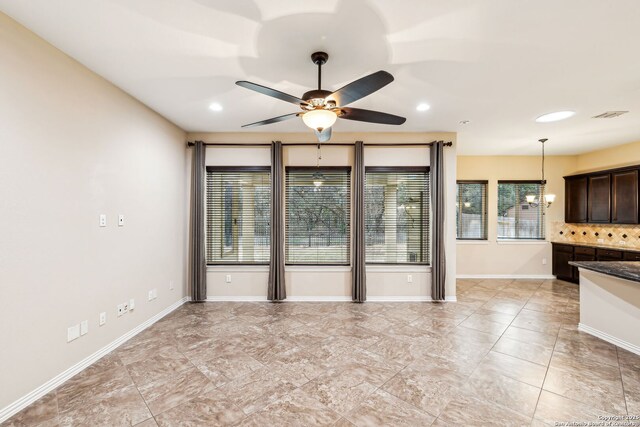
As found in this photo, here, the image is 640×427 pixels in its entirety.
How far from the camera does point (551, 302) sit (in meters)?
4.41

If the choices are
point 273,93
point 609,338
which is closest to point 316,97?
point 273,93

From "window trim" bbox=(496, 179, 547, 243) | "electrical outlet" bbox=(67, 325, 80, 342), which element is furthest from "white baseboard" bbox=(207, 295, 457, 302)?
"window trim" bbox=(496, 179, 547, 243)

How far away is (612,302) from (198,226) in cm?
551

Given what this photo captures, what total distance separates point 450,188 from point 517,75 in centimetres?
201

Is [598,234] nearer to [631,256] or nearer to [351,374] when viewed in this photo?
[631,256]

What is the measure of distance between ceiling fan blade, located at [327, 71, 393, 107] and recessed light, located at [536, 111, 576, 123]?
3223 millimetres

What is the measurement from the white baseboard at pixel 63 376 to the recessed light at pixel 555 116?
19.7ft

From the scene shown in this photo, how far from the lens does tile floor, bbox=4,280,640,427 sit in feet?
6.36

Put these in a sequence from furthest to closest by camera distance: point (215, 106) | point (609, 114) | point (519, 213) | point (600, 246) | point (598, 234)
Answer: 1. point (519, 213)
2. point (598, 234)
3. point (600, 246)
4. point (609, 114)
5. point (215, 106)

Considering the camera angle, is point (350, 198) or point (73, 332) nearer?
point (73, 332)

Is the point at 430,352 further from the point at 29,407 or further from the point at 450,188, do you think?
the point at 29,407

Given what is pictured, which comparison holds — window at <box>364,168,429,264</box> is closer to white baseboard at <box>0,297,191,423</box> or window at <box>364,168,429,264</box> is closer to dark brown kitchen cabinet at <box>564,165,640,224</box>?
white baseboard at <box>0,297,191,423</box>

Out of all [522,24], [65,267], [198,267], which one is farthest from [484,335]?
[65,267]

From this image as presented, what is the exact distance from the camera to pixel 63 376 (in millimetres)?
2316
